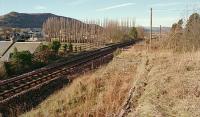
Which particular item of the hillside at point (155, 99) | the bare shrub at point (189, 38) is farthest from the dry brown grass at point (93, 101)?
the bare shrub at point (189, 38)

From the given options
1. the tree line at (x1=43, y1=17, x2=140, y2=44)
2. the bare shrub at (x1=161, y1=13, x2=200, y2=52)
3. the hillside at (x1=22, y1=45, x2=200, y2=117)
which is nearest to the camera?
the hillside at (x1=22, y1=45, x2=200, y2=117)

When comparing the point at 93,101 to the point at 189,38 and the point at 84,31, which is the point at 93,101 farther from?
the point at 84,31

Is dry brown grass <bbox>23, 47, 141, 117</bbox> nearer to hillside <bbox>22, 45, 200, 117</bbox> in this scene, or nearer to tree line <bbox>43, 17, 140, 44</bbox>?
hillside <bbox>22, 45, 200, 117</bbox>

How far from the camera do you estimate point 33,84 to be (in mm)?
22672

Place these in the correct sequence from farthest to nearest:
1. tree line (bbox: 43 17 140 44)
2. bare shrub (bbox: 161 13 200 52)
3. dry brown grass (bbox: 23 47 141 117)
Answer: tree line (bbox: 43 17 140 44) → bare shrub (bbox: 161 13 200 52) → dry brown grass (bbox: 23 47 141 117)

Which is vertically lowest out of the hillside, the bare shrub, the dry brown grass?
the dry brown grass

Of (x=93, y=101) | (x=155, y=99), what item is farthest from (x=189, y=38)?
(x=155, y=99)

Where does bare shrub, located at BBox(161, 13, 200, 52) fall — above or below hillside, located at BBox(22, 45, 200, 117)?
above

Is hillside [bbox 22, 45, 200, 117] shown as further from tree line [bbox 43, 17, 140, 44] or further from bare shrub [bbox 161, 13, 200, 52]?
tree line [bbox 43, 17, 140, 44]

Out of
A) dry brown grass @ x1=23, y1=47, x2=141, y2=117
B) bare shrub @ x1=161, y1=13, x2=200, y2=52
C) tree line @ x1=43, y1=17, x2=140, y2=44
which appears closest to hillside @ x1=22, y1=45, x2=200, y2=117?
dry brown grass @ x1=23, y1=47, x2=141, y2=117

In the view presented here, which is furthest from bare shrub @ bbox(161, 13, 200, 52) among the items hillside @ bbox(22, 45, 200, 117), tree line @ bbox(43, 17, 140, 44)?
tree line @ bbox(43, 17, 140, 44)

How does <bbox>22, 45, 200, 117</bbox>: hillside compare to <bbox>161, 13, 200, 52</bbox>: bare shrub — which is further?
<bbox>161, 13, 200, 52</bbox>: bare shrub

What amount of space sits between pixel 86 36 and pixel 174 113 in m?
84.2

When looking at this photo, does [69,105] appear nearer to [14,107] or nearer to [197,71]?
[14,107]
